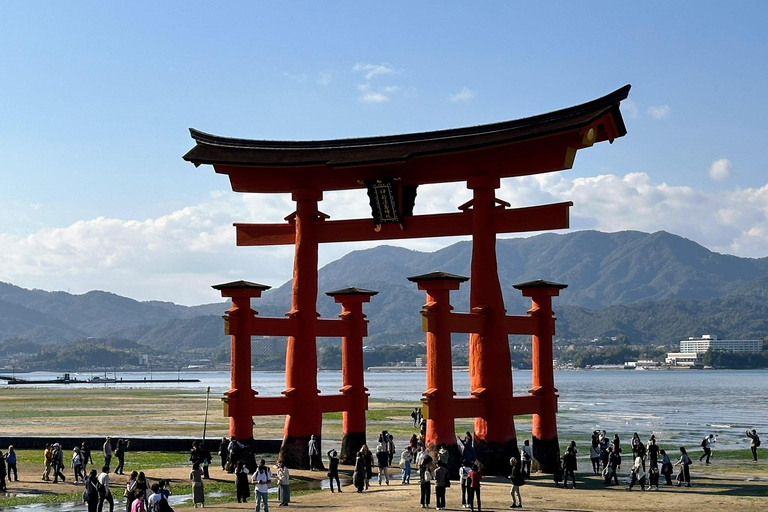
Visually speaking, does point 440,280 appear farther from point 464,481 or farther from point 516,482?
point 516,482

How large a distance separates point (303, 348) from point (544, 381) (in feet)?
29.3

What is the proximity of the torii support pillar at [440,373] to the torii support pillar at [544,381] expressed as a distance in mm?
4117

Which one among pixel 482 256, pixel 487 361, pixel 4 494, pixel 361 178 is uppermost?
pixel 361 178

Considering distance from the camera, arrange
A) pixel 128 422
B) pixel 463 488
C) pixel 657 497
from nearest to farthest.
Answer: pixel 463 488 → pixel 657 497 → pixel 128 422

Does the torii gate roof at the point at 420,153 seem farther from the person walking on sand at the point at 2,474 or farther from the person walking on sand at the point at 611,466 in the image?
the person walking on sand at the point at 2,474

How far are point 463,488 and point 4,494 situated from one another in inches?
562

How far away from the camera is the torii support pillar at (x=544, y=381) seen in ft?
107

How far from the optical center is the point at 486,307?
3136 cm

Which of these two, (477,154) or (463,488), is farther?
(477,154)

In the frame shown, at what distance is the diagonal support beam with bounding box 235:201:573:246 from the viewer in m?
30.7

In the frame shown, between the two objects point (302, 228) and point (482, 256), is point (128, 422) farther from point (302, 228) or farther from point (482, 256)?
point (482, 256)

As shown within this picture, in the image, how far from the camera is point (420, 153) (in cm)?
3153

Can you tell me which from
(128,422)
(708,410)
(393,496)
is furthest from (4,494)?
(708,410)

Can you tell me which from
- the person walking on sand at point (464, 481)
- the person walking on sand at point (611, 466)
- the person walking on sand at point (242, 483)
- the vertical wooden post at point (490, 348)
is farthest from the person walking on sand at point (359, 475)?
the person walking on sand at point (611, 466)
